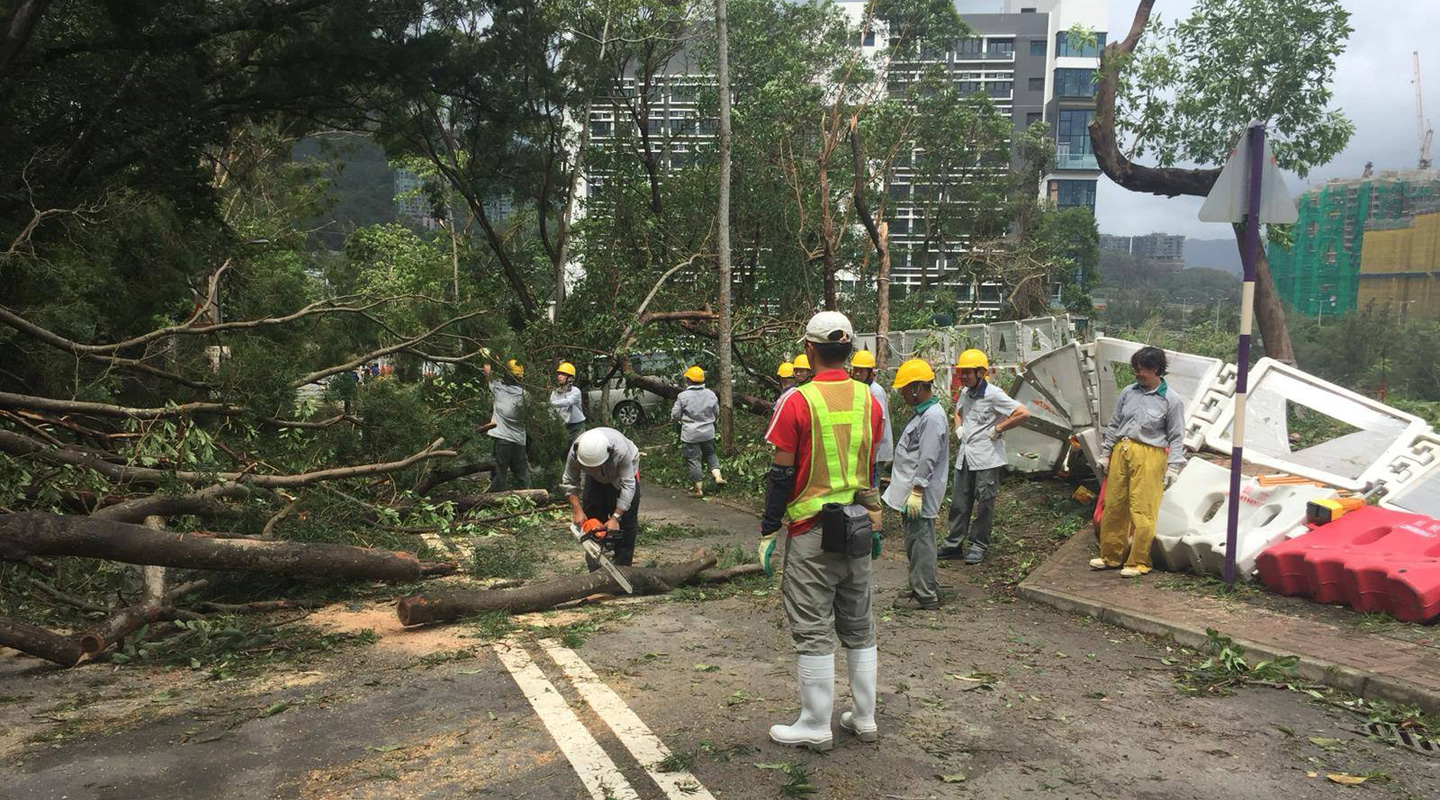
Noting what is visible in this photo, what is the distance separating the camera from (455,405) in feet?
35.7

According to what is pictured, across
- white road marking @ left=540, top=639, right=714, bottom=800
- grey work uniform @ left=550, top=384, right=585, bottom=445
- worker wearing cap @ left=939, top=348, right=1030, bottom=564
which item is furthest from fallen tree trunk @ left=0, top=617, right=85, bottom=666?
grey work uniform @ left=550, top=384, right=585, bottom=445

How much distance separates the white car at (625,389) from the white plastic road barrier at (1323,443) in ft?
28.4

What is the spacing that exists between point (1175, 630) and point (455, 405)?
792 cm

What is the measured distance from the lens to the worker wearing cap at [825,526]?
13.3 ft

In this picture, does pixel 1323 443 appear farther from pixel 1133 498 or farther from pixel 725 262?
pixel 725 262

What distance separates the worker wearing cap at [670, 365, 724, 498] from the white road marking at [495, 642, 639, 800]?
6955 millimetres

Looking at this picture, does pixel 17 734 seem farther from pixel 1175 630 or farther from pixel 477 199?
pixel 477 199

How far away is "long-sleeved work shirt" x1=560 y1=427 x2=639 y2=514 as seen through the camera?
6621 millimetres

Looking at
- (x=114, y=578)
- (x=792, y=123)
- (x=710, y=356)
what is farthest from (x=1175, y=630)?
(x=792, y=123)

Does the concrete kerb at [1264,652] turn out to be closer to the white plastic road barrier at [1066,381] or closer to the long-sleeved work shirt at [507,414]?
the white plastic road barrier at [1066,381]

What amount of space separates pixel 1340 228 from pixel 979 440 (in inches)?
680

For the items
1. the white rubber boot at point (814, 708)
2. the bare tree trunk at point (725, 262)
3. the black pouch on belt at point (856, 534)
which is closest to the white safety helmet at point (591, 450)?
the black pouch on belt at point (856, 534)

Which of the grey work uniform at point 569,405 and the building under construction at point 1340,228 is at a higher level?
the building under construction at point 1340,228

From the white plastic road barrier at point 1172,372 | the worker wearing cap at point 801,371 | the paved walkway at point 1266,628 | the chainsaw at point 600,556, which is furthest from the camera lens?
the worker wearing cap at point 801,371
